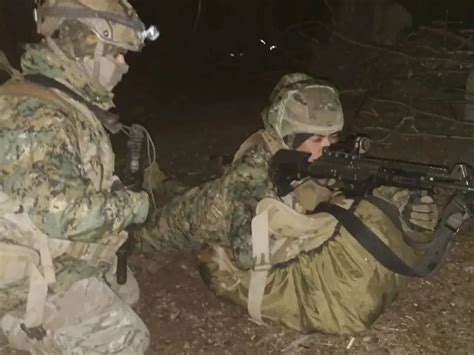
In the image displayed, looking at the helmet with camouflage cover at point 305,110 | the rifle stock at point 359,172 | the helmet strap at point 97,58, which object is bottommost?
the rifle stock at point 359,172

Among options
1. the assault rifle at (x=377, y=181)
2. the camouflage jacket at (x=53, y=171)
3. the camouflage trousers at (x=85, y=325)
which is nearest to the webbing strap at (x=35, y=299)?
the camouflage trousers at (x=85, y=325)

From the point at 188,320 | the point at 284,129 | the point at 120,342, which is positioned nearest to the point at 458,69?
the point at 284,129

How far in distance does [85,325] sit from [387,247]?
1.62 metres

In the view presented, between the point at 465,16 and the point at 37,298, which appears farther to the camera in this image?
the point at 465,16

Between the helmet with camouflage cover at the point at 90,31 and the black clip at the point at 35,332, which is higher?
the helmet with camouflage cover at the point at 90,31

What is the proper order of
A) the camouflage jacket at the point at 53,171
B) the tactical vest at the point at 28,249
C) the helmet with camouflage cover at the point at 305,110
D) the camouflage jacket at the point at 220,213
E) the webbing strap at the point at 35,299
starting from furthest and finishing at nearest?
the helmet with camouflage cover at the point at 305,110 → the camouflage jacket at the point at 220,213 → the webbing strap at the point at 35,299 → the tactical vest at the point at 28,249 → the camouflage jacket at the point at 53,171

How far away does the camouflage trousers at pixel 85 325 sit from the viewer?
3.30 m

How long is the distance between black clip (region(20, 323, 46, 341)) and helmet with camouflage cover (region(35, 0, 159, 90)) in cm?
125

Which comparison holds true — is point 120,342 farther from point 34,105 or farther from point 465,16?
point 465,16

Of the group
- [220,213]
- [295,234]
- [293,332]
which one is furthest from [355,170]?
[293,332]

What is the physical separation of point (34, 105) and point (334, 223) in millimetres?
1710

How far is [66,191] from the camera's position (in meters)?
2.79

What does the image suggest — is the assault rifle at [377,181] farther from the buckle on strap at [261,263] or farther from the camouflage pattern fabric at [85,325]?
the camouflage pattern fabric at [85,325]

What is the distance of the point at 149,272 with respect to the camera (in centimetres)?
458
